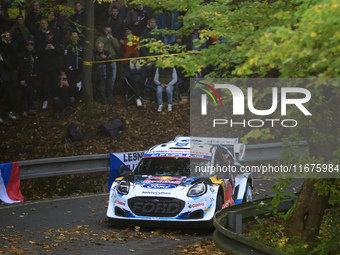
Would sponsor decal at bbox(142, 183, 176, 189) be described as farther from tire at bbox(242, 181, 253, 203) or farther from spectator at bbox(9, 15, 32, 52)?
spectator at bbox(9, 15, 32, 52)

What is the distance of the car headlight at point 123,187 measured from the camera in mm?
12320

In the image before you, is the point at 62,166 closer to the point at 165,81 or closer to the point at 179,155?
the point at 179,155

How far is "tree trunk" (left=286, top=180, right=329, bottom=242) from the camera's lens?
391 inches

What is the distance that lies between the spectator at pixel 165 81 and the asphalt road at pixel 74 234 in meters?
7.43

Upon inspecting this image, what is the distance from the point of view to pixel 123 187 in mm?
12398

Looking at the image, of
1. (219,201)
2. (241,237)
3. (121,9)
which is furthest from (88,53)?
(241,237)

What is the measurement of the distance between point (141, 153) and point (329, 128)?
10.2 meters

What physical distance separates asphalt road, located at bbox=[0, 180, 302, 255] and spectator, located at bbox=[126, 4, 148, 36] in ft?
26.3

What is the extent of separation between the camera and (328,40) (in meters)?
6.19

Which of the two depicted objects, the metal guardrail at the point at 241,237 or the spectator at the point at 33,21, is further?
the spectator at the point at 33,21

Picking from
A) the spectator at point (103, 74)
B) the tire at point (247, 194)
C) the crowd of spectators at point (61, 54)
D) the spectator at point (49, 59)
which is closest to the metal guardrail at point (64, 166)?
the tire at point (247, 194)

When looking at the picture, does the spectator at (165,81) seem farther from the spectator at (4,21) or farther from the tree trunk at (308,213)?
the tree trunk at (308,213)

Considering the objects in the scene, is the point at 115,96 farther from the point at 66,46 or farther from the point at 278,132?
Answer: the point at 278,132

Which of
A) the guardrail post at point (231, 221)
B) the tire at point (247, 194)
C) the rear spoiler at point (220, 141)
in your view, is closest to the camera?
the guardrail post at point (231, 221)
